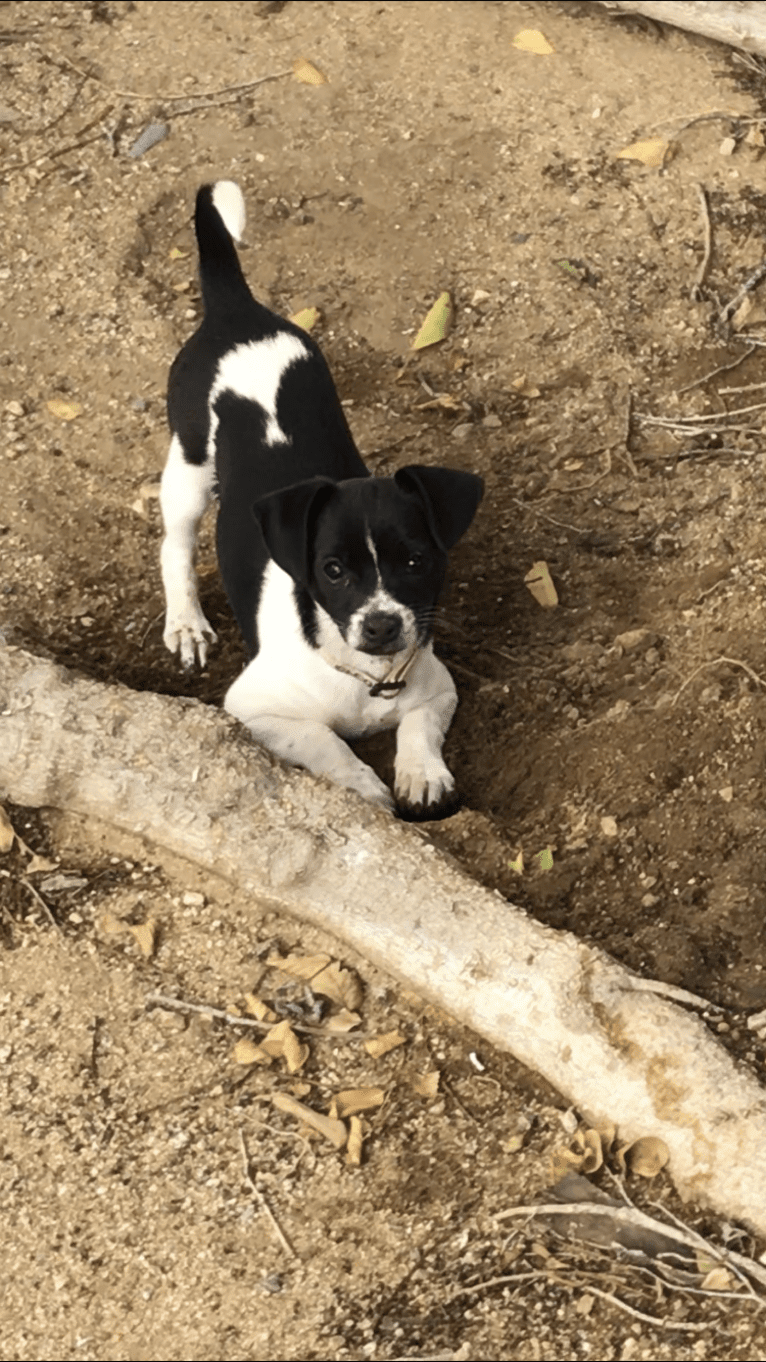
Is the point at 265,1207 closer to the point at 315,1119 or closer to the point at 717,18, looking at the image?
the point at 315,1119

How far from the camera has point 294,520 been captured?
4781 millimetres

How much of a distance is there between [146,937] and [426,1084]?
954 millimetres

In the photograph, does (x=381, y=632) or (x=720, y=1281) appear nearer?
(x=720, y=1281)

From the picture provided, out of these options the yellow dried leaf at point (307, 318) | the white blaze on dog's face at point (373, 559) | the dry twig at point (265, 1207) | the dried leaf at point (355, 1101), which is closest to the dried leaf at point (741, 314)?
the yellow dried leaf at point (307, 318)

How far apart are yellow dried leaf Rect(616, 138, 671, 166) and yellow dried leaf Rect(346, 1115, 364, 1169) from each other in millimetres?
5279

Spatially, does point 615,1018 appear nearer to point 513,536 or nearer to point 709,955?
Answer: point 709,955

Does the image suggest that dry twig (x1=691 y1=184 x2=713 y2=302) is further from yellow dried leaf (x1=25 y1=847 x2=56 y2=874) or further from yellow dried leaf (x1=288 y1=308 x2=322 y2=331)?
yellow dried leaf (x1=25 y1=847 x2=56 y2=874)

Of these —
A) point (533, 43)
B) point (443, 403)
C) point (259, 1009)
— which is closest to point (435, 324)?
point (443, 403)

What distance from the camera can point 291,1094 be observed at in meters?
4.27

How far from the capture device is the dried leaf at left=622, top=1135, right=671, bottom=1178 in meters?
4.05

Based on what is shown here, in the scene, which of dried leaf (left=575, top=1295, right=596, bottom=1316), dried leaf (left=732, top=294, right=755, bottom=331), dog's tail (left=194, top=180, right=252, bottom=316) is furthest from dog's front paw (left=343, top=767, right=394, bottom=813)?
dried leaf (left=732, top=294, right=755, bottom=331)

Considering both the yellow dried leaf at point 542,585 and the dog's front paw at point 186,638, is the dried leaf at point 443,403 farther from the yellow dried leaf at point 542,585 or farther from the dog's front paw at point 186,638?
the dog's front paw at point 186,638

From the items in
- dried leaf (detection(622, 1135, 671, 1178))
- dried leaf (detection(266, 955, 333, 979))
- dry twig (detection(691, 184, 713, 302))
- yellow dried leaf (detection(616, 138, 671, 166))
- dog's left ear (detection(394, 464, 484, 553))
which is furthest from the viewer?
yellow dried leaf (detection(616, 138, 671, 166))

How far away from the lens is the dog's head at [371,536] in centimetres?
477
